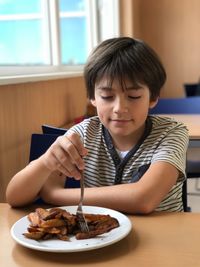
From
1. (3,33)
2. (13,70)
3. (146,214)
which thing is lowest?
(146,214)

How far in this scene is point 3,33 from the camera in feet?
7.14

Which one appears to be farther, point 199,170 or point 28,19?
point 28,19

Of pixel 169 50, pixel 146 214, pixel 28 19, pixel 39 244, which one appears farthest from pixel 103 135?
pixel 169 50

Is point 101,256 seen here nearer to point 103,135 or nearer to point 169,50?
point 103,135

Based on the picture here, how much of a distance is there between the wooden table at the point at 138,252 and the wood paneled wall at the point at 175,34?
4.31 meters

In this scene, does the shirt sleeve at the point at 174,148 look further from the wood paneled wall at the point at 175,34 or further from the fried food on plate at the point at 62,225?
the wood paneled wall at the point at 175,34

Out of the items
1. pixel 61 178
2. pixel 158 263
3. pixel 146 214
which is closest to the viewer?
pixel 158 263

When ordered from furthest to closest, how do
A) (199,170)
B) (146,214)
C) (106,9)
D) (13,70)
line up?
1. (106,9)
2. (199,170)
3. (13,70)
4. (146,214)

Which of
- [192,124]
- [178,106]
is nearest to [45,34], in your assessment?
[178,106]

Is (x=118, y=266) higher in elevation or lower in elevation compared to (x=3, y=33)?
lower

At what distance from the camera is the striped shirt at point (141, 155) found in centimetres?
113

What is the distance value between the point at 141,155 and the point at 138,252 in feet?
1.52

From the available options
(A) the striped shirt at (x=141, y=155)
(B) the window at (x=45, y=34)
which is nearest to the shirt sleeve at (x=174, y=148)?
(A) the striped shirt at (x=141, y=155)

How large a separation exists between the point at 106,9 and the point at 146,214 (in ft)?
12.2
